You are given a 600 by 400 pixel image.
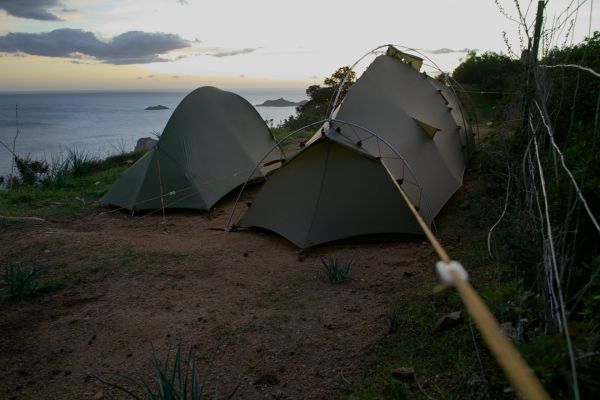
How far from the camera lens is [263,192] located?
6.98m

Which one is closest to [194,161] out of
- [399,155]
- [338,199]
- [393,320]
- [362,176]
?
[338,199]

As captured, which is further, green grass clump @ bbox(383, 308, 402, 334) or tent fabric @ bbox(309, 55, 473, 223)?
tent fabric @ bbox(309, 55, 473, 223)

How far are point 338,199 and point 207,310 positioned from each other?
8.00 ft

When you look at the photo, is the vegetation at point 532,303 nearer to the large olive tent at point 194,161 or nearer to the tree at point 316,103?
the large olive tent at point 194,161

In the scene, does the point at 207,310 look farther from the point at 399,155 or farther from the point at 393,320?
the point at 399,155

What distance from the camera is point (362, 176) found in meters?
6.38

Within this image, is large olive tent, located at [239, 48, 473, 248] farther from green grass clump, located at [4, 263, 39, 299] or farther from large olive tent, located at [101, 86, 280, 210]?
green grass clump, located at [4, 263, 39, 299]

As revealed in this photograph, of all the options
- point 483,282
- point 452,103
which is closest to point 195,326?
point 483,282

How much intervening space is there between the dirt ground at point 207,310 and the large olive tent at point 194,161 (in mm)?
1287

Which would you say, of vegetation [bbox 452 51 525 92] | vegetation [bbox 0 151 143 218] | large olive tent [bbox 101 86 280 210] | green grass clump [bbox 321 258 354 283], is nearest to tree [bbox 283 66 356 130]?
vegetation [bbox 452 51 525 92]

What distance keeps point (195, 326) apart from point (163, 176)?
448 cm

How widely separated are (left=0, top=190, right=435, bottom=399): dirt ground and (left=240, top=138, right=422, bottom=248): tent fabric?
21 cm

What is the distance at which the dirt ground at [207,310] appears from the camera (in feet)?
12.2

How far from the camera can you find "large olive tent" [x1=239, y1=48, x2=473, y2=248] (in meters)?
6.32
